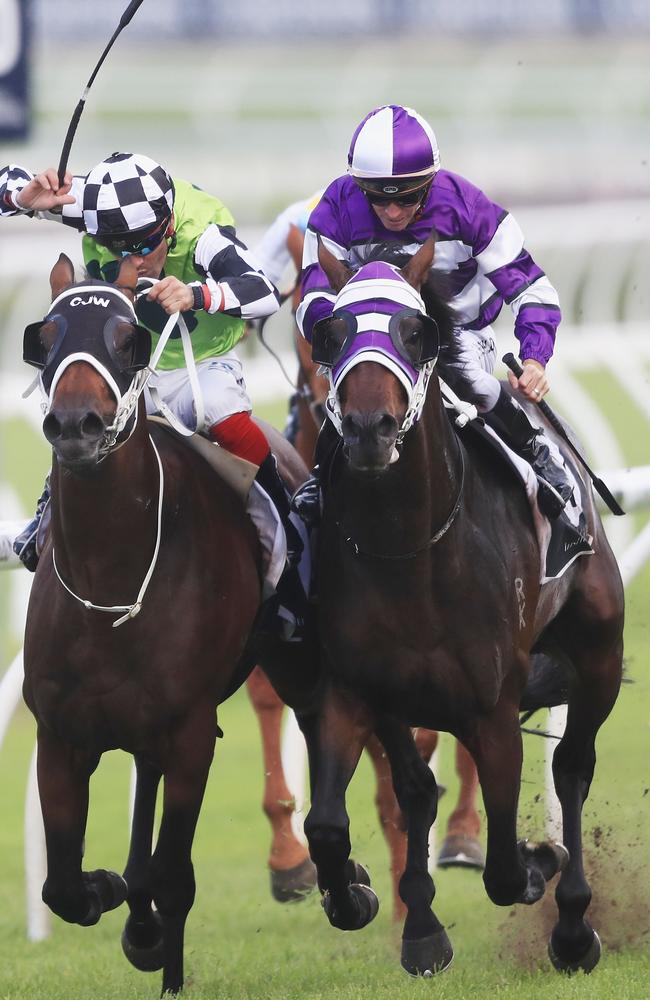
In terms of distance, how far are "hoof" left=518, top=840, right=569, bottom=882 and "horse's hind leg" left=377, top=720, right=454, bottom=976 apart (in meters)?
0.33

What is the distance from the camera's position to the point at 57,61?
64.3 feet

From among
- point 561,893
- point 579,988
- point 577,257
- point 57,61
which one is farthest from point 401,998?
point 57,61

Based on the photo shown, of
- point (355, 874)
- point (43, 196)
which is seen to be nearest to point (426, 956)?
point (355, 874)

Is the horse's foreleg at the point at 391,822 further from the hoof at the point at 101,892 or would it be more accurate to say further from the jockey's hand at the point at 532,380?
the jockey's hand at the point at 532,380

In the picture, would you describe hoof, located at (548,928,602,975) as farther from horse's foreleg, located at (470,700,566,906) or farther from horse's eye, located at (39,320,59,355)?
horse's eye, located at (39,320,59,355)

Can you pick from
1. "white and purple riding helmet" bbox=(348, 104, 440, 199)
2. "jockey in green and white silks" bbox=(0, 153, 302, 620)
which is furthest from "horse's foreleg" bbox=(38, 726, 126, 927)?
"white and purple riding helmet" bbox=(348, 104, 440, 199)

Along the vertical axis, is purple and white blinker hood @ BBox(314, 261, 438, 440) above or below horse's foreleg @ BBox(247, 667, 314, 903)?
above

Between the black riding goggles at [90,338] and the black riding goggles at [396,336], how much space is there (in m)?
0.42

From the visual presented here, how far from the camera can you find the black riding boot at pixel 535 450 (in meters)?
5.23

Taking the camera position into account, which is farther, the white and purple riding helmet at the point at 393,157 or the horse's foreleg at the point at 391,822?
the horse's foreleg at the point at 391,822

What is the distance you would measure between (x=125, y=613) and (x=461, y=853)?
2.56 m

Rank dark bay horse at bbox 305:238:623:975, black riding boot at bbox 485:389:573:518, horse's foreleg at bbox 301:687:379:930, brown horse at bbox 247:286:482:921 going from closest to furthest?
dark bay horse at bbox 305:238:623:975 → horse's foreleg at bbox 301:687:379:930 → black riding boot at bbox 485:389:573:518 → brown horse at bbox 247:286:482:921

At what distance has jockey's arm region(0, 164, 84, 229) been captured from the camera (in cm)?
515

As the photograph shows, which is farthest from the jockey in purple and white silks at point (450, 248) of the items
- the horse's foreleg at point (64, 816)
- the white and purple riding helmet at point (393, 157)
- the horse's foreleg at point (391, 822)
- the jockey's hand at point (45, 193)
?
the horse's foreleg at point (391, 822)
